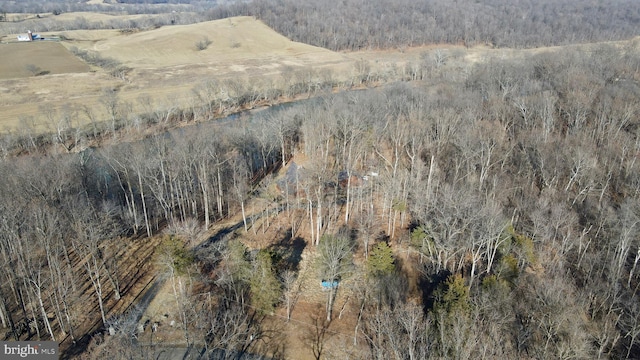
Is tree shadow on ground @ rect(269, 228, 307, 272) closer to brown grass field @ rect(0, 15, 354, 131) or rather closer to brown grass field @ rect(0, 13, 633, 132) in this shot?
brown grass field @ rect(0, 13, 633, 132)

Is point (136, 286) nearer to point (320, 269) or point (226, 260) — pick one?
point (226, 260)

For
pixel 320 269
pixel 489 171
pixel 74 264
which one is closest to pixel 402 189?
pixel 489 171

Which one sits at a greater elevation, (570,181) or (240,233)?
(570,181)

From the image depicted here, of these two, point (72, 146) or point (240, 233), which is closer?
point (240, 233)

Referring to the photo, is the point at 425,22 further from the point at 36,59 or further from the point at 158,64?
the point at 36,59

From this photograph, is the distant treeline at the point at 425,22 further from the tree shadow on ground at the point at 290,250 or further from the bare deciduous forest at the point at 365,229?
the tree shadow on ground at the point at 290,250

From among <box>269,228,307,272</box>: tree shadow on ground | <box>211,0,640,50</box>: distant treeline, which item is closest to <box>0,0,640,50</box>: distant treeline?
<box>211,0,640,50</box>: distant treeline

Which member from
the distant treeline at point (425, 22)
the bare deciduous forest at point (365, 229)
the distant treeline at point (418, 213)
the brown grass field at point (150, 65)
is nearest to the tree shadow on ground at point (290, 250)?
the bare deciduous forest at point (365, 229)
